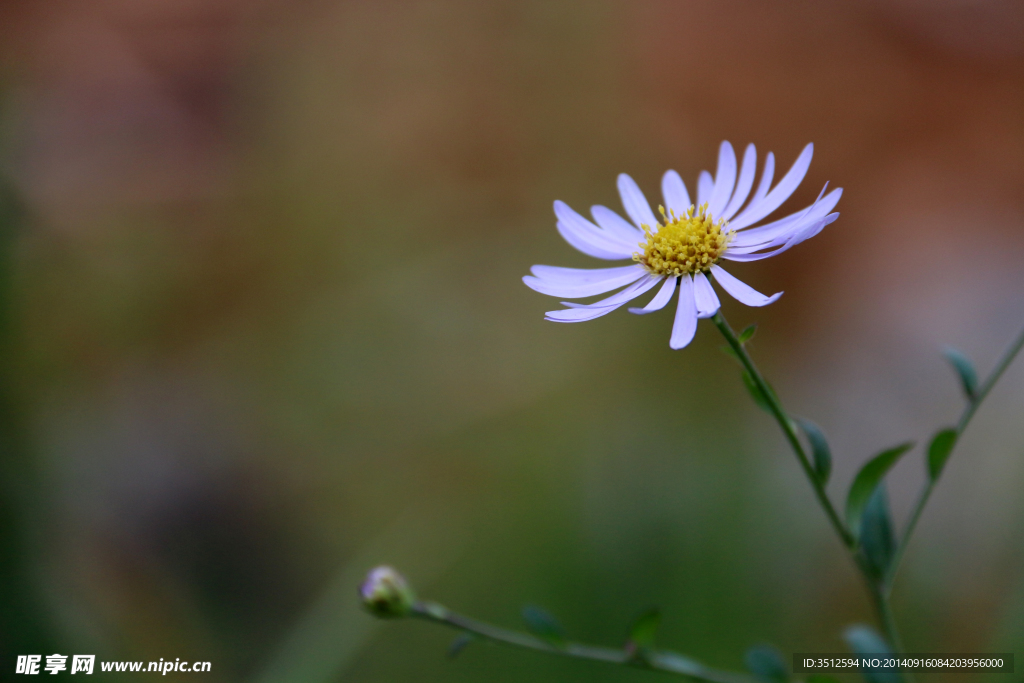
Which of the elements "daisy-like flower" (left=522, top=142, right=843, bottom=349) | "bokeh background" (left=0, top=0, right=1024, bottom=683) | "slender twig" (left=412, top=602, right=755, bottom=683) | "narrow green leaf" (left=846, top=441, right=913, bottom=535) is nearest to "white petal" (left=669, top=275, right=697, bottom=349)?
"daisy-like flower" (left=522, top=142, right=843, bottom=349)

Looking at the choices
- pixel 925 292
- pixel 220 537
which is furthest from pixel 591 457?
pixel 925 292

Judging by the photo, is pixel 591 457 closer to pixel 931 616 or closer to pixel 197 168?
pixel 931 616

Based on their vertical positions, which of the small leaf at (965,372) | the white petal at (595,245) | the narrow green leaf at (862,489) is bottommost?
the narrow green leaf at (862,489)

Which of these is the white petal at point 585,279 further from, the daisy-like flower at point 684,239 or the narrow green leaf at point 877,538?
the narrow green leaf at point 877,538

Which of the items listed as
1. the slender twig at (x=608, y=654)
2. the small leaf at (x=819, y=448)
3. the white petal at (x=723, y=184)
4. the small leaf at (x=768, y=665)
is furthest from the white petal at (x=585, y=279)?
the small leaf at (x=768, y=665)
